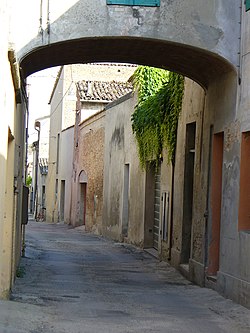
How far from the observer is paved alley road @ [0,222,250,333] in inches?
357

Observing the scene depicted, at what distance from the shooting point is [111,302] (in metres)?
11.2

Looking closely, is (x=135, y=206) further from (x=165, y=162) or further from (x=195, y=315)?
(x=195, y=315)

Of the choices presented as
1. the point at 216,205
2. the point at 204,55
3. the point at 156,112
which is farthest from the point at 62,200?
the point at 204,55

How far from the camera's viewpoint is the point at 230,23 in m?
12.0

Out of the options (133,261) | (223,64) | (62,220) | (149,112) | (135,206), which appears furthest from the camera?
(62,220)

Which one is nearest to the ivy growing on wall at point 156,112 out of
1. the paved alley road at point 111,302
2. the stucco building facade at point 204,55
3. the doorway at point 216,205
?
the paved alley road at point 111,302

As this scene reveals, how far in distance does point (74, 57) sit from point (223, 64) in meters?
3.07

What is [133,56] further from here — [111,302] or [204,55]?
[111,302]

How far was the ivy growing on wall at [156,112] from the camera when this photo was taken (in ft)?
56.7

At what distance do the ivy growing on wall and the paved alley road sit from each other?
3236 millimetres

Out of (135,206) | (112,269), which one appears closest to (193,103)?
(112,269)

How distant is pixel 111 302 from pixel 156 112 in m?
8.57

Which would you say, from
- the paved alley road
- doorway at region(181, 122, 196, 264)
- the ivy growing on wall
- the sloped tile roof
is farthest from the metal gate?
the sloped tile roof

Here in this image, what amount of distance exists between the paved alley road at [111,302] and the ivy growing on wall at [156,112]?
324 centimetres
